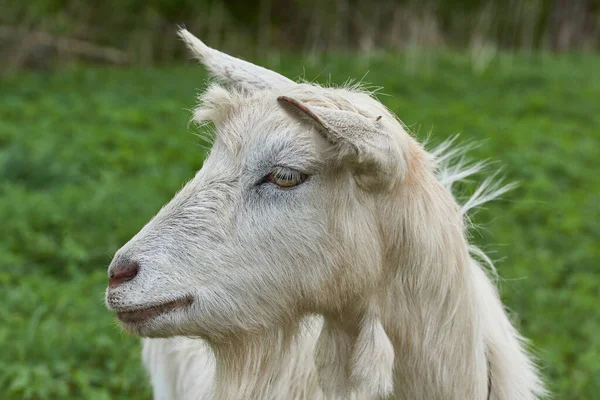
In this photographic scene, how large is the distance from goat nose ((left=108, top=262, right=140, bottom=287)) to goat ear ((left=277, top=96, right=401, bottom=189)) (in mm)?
624

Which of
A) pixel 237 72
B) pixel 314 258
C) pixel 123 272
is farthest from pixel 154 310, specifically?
pixel 237 72

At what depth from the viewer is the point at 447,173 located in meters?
3.62

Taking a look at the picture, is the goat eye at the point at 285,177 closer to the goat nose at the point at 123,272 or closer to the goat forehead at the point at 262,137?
the goat forehead at the point at 262,137

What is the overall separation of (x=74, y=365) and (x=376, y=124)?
305 centimetres

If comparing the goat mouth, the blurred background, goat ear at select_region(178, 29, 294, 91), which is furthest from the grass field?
the goat mouth

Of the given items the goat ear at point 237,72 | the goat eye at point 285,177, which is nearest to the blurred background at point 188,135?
the goat ear at point 237,72

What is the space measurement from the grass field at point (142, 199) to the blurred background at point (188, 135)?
2 centimetres

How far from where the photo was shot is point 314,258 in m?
2.43

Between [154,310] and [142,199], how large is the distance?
4944mm

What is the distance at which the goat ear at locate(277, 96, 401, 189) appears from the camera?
2.25 metres

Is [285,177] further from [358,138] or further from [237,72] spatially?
[237,72]

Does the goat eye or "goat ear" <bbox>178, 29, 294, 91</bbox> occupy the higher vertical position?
"goat ear" <bbox>178, 29, 294, 91</bbox>

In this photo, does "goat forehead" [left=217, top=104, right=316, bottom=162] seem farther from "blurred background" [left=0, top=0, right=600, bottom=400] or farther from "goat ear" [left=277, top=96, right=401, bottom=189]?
"blurred background" [left=0, top=0, right=600, bottom=400]

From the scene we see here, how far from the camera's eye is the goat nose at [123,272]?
2.34 m
